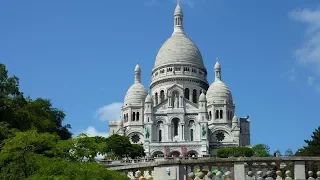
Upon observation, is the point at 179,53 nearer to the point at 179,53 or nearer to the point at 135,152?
the point at 179,53

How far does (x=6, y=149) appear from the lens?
18.1 meters

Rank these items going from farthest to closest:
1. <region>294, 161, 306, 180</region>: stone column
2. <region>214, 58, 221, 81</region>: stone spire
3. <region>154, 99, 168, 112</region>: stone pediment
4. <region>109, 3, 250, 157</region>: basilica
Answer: <region>214, 58, 221, 81</region>: stone spire, <region>154, 99, 168, 112</region>: stone pediment, <region>109, 3, 250, 157</region>: basilica, <region>294, 161, 306, 180</region>: stone column

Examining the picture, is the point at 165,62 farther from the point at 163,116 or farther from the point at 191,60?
the point at 163,116

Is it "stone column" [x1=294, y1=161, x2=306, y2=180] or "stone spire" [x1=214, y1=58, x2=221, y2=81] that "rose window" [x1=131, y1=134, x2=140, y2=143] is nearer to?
"stone spire" [x1=214, y1=58, x2=221, y2=81]

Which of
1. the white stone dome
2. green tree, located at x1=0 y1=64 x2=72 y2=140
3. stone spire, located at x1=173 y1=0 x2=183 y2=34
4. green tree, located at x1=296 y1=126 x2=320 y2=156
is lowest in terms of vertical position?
green tree, located at x1=296 y1=126 x2=320 y2=156

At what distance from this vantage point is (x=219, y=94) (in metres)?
99.0

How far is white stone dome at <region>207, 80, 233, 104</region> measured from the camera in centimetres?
9869

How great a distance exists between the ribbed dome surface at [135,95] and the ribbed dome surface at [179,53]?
6002mm

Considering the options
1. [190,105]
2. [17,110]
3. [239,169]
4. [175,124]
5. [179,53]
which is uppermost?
[179,53]

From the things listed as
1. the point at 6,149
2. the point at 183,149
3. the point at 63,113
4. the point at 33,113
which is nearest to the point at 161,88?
the point at 183,149

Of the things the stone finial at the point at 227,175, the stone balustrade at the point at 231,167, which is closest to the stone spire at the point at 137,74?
the stone balustrade at the point at 231,167

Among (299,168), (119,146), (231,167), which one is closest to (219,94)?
(119,146)

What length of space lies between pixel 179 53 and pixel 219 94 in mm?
12282

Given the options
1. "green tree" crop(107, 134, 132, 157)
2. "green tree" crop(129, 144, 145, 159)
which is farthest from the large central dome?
"green tree" crop(107, 134, 132, 157)
